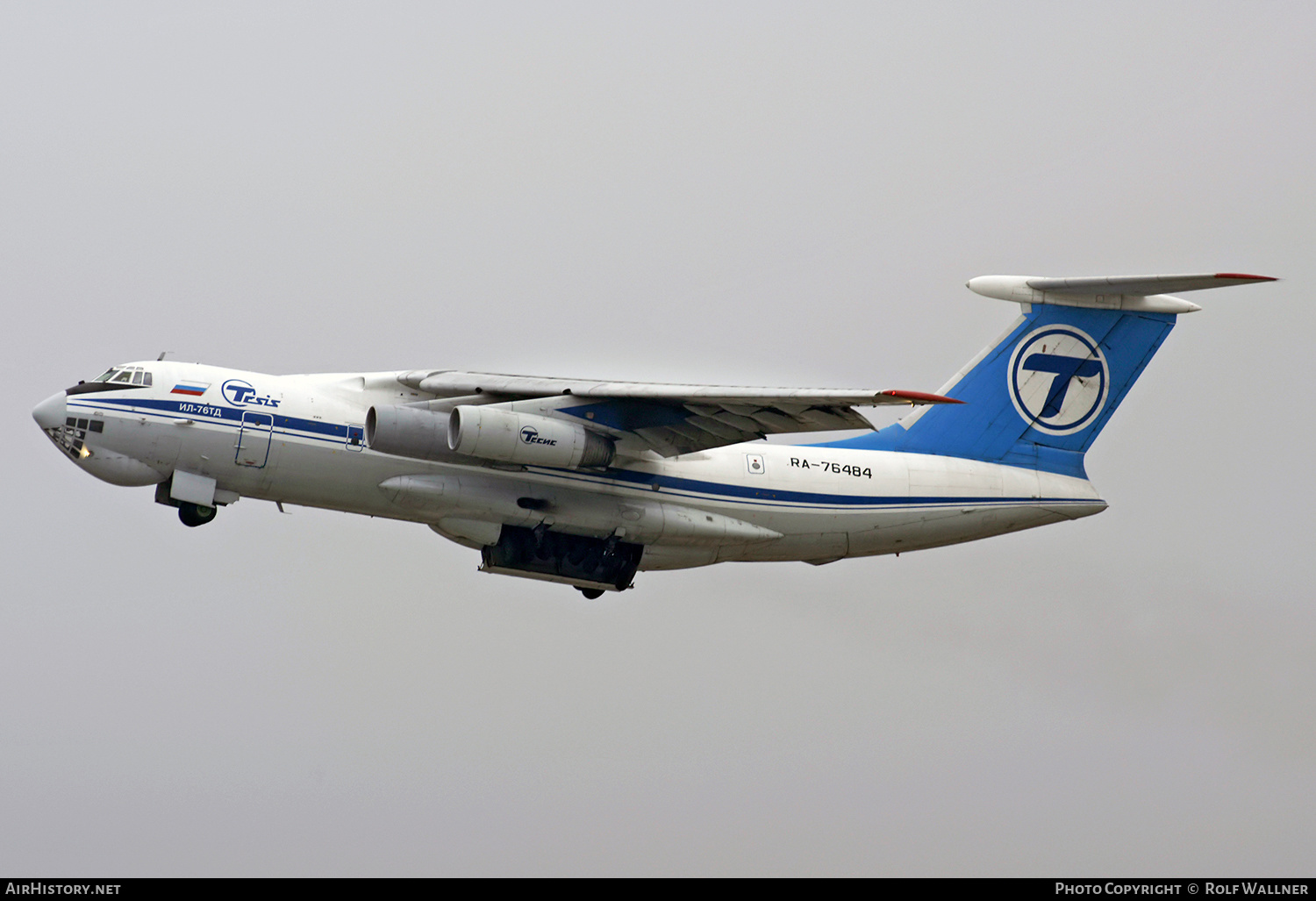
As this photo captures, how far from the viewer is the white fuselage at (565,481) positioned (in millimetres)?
14328

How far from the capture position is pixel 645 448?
49.1ft

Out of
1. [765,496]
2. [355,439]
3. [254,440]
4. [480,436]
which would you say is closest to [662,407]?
→ [480,436]

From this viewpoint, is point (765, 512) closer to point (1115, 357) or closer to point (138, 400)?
point (1115, 357)

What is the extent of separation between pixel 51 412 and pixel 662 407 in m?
4.94

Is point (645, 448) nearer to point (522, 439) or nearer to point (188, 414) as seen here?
point (522, 439)

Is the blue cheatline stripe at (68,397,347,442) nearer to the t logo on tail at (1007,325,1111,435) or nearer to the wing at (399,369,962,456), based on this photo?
the wing at (399,369,962,456)

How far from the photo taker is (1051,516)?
16484 millimetres

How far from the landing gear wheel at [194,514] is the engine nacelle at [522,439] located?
2142 millimetres

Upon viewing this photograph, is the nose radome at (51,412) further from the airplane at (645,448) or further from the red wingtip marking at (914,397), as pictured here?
the red wingtip marking at (914,397)

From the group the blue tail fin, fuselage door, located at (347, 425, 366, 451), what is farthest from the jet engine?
the blue tail fin

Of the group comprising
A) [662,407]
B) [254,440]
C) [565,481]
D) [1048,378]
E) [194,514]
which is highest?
[1048,378]

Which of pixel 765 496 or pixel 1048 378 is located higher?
pixel 1048 378

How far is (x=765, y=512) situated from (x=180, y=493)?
16.4 feet
